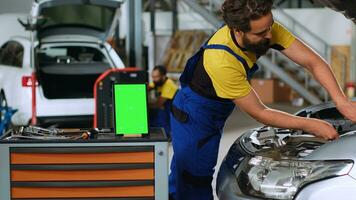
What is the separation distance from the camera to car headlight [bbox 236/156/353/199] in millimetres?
1930

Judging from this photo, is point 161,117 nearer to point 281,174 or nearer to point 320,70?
point 320,70

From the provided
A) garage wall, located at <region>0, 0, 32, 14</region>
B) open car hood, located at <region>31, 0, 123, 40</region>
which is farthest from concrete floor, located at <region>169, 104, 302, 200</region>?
garage wall, located at <region>0, 0, 32, 14</region>

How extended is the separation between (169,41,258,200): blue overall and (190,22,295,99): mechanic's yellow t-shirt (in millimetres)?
49

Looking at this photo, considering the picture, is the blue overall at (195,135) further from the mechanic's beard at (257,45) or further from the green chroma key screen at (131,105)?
the green chroma key screen at (131,105)

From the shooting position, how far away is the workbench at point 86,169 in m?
2.21

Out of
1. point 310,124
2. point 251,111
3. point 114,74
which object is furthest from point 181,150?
point 114,74

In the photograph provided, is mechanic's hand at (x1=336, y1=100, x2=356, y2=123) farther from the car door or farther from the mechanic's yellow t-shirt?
the car door

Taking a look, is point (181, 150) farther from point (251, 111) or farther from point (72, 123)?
point (72, 123)

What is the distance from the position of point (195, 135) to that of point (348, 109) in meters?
0.72

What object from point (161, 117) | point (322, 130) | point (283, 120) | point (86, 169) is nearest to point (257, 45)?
point (283, 120)

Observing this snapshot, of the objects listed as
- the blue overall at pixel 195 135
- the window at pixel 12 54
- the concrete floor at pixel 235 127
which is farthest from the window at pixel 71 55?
the blue overall at pixel 195 135

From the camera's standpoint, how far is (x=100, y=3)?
20.9 feet

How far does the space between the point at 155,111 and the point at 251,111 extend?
381cm

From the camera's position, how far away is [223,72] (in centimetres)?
233
